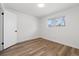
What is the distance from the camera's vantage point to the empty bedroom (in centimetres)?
315

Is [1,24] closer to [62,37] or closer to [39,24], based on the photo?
[62,37]

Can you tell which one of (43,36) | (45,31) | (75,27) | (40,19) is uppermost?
(40,19)

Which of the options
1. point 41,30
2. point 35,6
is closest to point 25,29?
point 41,30

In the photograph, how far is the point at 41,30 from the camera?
22.2 ft

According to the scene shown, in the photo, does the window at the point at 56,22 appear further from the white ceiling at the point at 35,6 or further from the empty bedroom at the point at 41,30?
the white ceiling at the point at 35,6

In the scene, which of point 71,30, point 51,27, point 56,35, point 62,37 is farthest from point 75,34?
point 51,27

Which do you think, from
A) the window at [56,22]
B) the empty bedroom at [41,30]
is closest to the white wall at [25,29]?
the empty bedroom at [41,30]

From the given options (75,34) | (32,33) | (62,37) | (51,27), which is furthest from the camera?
(32,33)

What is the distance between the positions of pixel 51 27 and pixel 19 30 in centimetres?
234

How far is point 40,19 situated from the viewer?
6961mm

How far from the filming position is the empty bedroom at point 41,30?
124 inches

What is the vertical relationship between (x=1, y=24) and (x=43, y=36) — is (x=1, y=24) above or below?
above

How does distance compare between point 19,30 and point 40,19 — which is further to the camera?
point 40,19

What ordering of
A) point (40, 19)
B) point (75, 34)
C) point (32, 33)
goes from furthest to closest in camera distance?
point (40, 19) < point (32, 33) < point (75, 34)
